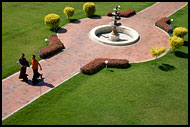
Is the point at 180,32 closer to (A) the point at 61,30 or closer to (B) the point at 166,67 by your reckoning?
(B) the point at 166,67

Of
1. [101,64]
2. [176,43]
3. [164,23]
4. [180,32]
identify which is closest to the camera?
[101,64]

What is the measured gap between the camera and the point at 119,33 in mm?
24406

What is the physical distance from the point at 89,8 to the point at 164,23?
8.05 meters

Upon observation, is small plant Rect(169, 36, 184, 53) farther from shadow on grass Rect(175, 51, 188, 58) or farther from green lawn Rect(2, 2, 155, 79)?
green lawn Rect(2, 2, 155, 79)

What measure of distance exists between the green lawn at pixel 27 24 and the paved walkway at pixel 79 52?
158 centimetres

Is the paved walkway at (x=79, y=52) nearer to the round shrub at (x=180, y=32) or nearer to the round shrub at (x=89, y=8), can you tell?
the round shrub at (x=89, y=8)

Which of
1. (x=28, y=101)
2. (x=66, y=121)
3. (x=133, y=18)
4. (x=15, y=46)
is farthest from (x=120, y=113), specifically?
(x=133, y=18)

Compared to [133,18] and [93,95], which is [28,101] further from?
[133,18]

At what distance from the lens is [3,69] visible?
1756cm

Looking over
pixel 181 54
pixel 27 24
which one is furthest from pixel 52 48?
pixel 181 54

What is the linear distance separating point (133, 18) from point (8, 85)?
16.5m

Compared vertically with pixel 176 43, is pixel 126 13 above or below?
above

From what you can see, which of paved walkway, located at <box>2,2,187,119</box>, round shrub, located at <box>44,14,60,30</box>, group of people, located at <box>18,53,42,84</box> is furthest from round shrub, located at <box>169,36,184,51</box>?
round shrub, located at <box>44,14,60,30</box>

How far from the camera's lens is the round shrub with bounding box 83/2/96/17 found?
86.8 feet
